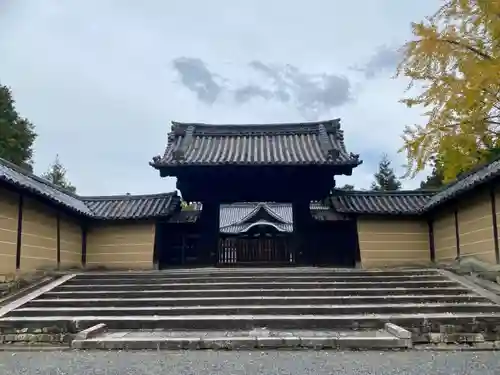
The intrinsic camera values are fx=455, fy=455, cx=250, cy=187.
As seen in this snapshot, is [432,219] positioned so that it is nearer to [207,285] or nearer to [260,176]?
[260,176]

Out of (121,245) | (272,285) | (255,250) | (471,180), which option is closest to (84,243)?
(121,245)

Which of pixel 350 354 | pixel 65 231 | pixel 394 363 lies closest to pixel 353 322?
pixel 350 354

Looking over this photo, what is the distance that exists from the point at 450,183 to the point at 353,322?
24.5ft

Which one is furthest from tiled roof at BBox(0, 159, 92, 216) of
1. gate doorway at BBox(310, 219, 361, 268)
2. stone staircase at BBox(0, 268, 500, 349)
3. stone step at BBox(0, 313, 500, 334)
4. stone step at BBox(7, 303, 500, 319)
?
gate doorway at BBox(310, 219, 361, 268)

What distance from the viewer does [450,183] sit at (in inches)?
509

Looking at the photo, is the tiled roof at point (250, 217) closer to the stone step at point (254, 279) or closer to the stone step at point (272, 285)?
the stone step at point (254, 279)

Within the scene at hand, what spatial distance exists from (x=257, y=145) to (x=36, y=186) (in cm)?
688

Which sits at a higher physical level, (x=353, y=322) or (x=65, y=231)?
(x=65, y=231)

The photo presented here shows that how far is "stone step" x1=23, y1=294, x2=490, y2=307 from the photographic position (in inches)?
329

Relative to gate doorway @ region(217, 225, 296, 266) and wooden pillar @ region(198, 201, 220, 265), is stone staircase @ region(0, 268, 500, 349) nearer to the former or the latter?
wooden pillar @ region(198, 201, 220, 265)

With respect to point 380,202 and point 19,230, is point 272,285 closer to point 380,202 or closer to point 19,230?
point 19,230

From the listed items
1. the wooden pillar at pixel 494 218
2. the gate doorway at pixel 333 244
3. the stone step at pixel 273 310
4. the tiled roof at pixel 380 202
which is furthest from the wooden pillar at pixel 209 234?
the wooden pillar at pixel 494 218

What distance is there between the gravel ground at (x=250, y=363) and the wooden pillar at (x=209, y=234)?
307 inches

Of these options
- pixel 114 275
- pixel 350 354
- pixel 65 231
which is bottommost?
pixel 350 354
